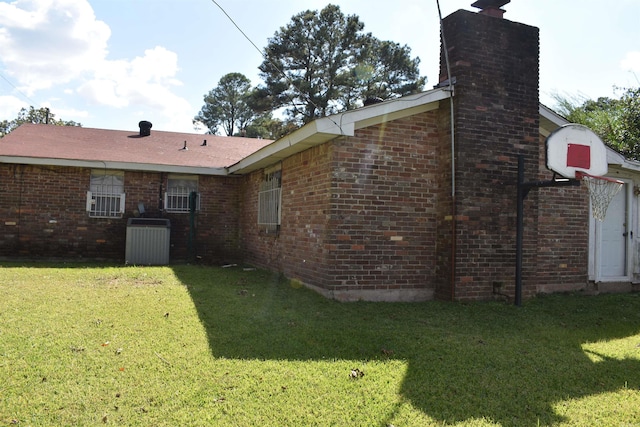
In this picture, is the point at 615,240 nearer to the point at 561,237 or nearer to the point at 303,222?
the point at 561,237

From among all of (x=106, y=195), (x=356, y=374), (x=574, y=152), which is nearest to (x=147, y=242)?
(x=106, y=195)

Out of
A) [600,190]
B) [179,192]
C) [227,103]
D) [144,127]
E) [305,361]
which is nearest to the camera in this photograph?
[305,361]

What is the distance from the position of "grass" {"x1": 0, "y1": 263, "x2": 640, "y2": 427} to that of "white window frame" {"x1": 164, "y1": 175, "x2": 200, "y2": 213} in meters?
5.82

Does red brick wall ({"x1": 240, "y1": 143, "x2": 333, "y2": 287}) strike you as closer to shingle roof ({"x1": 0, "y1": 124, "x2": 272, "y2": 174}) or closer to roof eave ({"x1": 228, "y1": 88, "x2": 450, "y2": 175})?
roof eave ({"x1": 228, "y1": 88, "x2": 450, "y2": 175})

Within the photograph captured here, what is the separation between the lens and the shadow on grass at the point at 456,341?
12.2ft

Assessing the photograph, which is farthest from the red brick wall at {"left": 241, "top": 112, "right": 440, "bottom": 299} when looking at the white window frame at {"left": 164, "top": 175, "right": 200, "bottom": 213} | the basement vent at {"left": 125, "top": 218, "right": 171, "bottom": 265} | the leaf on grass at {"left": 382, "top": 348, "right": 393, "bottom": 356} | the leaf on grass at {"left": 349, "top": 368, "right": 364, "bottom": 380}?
the white window frame at {"left": 164, "top": 175, "right": 200, "bottom": 213}

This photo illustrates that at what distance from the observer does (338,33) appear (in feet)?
88.0

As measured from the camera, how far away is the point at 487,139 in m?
7.19

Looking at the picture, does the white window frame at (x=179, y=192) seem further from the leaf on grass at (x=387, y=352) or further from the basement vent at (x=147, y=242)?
the leaf on grass at (x=387, y=352)

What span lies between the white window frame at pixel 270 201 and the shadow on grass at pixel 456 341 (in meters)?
2.26

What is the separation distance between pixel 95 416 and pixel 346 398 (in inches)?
67.0

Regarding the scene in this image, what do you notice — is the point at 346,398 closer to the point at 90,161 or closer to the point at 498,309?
the point at 498,309

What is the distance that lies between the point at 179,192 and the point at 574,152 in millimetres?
9718

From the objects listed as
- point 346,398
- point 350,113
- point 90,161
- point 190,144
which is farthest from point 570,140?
point 190,144
